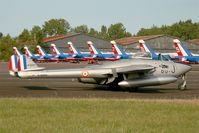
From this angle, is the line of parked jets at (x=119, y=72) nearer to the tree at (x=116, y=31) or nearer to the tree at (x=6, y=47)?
the tree at (x=6, y=47)

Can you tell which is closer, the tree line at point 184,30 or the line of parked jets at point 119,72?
the line of parked jets at point 119,72

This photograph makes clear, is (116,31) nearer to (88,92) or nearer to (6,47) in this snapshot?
(6,47)

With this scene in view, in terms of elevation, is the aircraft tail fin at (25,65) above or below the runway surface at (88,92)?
above

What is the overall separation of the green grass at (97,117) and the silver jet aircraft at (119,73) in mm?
7582

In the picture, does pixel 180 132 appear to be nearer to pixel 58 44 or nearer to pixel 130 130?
pixel 130 130

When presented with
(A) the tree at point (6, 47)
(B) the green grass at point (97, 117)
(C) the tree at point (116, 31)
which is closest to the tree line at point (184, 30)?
(C) the tree at point (116, 31)

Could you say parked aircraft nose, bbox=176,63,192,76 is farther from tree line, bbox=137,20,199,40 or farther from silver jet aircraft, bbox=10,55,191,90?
tree line, bbox=137,20,199,40

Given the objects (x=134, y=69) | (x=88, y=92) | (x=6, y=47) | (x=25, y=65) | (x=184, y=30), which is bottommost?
(x=88, y=92)

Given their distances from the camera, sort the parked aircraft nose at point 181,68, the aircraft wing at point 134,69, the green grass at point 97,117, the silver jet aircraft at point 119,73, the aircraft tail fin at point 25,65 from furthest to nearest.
Answer: the parked aircraft nose at point 181,68 < the aircraft tail fin at point 25,65 < the aircraft wing at point 134,69 < the silver jet aircraft at point 119,73 < the green grass at point 97,117

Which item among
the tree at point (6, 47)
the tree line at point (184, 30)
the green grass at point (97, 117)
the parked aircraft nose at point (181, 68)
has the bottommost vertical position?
the green grass at point (97, 117)

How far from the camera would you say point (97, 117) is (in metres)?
9.67

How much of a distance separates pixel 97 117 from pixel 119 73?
11.0 m

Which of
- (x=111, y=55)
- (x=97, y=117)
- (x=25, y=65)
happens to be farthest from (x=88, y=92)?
(x=111, y=55)

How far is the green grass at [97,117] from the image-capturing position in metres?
8.17
